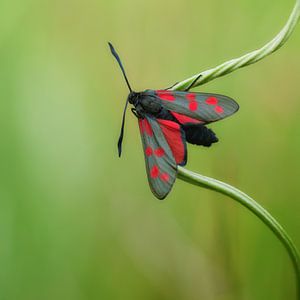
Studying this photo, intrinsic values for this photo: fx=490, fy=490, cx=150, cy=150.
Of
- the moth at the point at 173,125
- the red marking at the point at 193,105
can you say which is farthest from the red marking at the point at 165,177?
the red marking at the point at 193,105

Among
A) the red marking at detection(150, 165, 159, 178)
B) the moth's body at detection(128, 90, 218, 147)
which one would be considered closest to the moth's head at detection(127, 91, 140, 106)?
the moth's body at detection(128, 90, 218, 147)

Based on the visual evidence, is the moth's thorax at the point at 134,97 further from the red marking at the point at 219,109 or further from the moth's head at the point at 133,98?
the red marking at the point at 219,109

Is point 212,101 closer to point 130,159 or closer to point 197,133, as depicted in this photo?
point 197,133

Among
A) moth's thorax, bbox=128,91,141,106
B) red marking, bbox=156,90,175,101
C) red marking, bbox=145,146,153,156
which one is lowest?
red marking, bbox=145,146,153,156

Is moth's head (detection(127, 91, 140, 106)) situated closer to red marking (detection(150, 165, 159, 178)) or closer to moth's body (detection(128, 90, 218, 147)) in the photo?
A: moth's body (detection(128, 90, 218, 147))

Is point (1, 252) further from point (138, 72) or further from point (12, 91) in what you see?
point (138, 72)

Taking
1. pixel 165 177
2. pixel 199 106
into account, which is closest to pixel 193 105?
pixel 199 106
